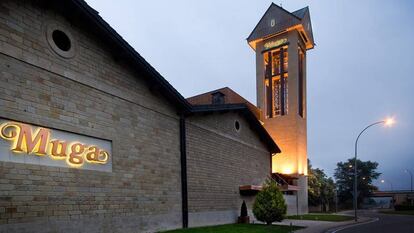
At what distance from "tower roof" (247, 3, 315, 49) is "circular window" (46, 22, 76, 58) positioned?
34135 millimetres

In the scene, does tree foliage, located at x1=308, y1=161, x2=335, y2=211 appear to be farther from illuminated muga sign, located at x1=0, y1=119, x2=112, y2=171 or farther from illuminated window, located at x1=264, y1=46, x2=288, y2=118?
illuminated muga sign, located at x1=0, y1=119, x2=112, y2=171

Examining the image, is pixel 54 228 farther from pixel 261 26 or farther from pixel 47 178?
pixel 261 26

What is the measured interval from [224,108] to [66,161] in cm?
1269

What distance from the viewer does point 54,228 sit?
38.2 ft

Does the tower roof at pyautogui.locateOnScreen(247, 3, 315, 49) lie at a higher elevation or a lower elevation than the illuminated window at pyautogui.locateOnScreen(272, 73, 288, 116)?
higher

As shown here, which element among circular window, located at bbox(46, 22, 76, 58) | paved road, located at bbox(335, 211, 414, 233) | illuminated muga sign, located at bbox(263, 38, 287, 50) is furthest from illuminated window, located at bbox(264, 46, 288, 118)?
circular window, located at bbox(46, 22, 76, 58)

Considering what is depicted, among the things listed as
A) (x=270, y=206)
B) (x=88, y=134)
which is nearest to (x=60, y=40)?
(x=88, y=134)

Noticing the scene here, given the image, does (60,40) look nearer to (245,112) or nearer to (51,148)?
(51,148)

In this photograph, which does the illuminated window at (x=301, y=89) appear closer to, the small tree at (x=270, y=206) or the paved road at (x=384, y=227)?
the paved road at (x=384, y=227)

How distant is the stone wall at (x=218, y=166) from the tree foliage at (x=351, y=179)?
65641 millimetres

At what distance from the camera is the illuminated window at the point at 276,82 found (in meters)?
44.7

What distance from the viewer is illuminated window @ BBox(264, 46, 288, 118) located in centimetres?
4472

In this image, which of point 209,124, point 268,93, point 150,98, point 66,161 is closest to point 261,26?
point 268,93

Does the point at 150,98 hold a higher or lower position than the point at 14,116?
higher
